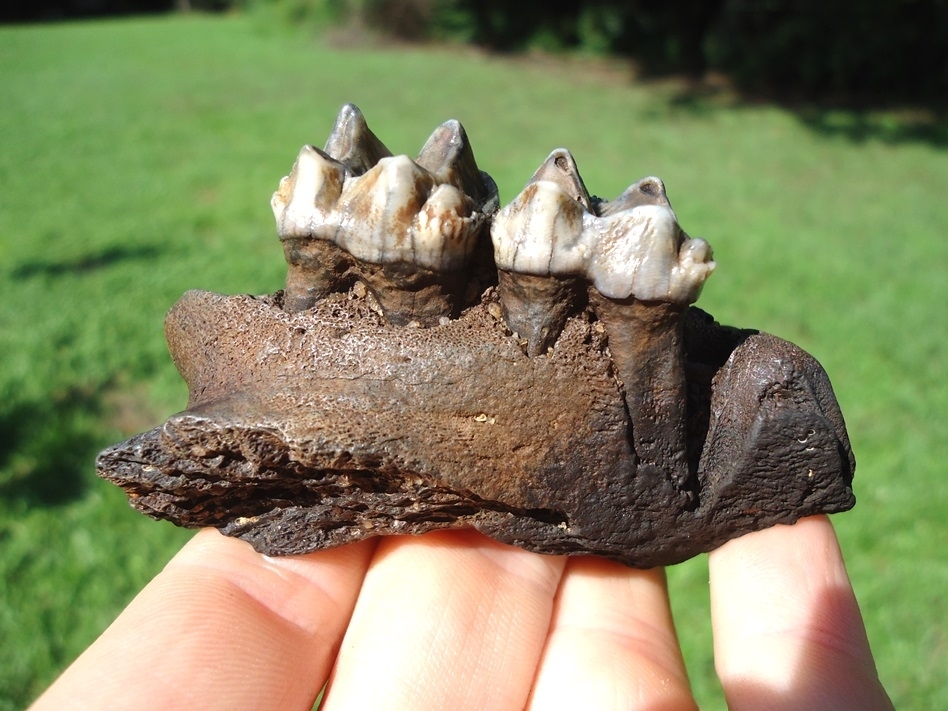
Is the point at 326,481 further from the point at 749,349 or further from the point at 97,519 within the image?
the point at 97,519

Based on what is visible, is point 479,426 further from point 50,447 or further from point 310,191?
point 50,447

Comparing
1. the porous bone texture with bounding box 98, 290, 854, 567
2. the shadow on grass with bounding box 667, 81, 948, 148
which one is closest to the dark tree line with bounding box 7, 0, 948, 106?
the shadow on grass with bounding box 667, 81, 948, 148

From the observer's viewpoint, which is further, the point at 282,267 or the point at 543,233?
the point at 282,267

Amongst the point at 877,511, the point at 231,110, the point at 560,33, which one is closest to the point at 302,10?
the point at 560,33

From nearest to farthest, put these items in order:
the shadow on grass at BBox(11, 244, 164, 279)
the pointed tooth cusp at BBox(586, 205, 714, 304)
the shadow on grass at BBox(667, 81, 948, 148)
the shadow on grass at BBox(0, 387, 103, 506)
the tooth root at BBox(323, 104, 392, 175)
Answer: the pointed tooth cusp at BBox(586, 205, 714, 304), the tooth root at BBox(323, 104, 392, 175), the shadow on grass at BBox(0, 387, 103, 506), the shadow on grass at BBox(11, 244, 164, 279), the shadow on grass at BBox(667, 81, 948, 148)

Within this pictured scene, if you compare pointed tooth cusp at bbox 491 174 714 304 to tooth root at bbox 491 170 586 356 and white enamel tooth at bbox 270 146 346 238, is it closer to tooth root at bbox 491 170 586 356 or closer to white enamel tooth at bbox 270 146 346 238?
tooth root at bbox 491 170 586 356

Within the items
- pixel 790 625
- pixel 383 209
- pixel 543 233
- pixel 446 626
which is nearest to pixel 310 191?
pixel 383 209
